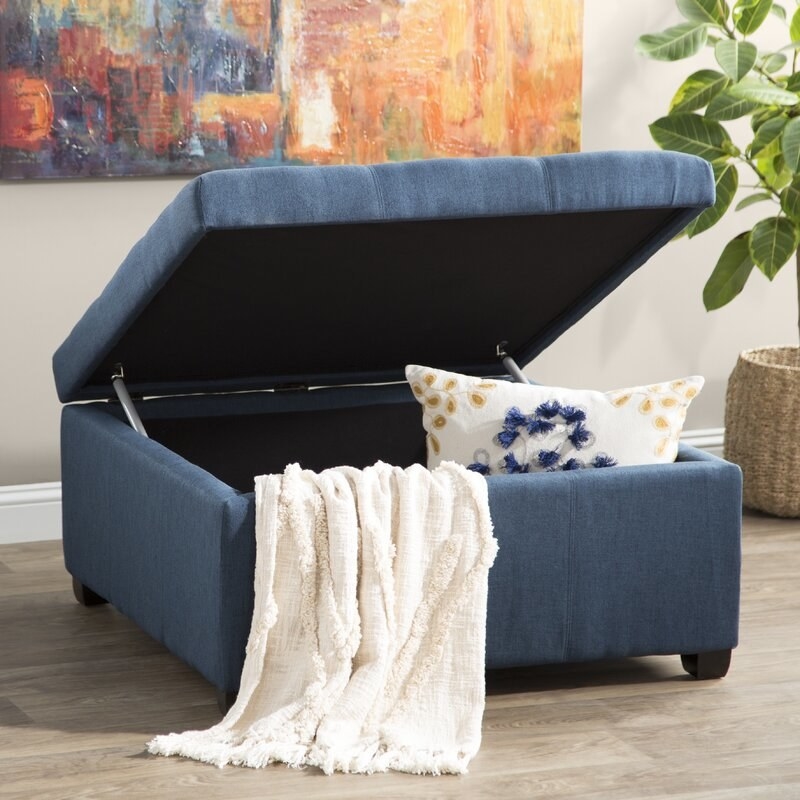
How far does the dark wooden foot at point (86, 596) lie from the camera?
11.5 feet

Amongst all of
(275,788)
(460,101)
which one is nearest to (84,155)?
(460,101)

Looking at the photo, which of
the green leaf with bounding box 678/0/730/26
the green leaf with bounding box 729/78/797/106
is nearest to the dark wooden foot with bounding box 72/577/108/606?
the green leaf with bounding box 729/78/797/106

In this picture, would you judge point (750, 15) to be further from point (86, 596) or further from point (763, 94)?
point (86, 596)

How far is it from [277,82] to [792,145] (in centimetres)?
137

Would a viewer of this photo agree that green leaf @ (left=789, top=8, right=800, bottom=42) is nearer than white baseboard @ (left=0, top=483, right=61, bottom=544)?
No

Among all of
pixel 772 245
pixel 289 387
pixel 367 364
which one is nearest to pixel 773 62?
pixel 772 245

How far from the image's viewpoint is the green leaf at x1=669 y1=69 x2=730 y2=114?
14.1ft

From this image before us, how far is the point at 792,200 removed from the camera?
425cm

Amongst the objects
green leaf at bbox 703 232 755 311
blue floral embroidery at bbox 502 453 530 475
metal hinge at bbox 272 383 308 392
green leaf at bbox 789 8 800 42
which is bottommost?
blue floral embroidery at bbox 502 453 530 475

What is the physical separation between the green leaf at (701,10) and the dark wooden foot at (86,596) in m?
2.25

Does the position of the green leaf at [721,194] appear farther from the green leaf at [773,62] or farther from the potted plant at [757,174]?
the green leaf at [773,62]

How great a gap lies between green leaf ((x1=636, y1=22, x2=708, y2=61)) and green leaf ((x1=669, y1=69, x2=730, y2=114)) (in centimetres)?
9

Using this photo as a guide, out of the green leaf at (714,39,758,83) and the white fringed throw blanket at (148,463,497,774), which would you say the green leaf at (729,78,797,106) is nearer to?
the green leaf at (714,39,758,83)

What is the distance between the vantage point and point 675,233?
3039 mm
